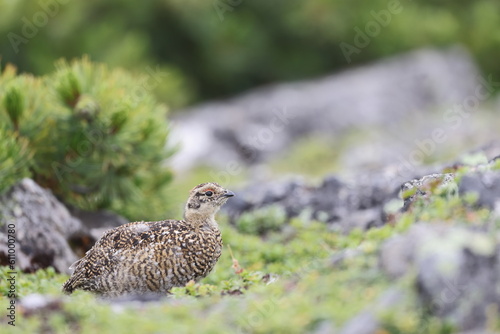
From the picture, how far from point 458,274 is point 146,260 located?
3138 millimetres

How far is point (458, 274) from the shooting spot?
5180 mm

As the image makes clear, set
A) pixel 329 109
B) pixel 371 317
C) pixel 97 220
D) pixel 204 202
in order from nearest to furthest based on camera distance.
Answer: pixel 371 317, pixel 204 202, pixel 97 220, pixel 329 109

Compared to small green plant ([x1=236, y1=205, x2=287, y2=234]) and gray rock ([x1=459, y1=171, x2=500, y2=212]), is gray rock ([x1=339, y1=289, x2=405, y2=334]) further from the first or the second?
small green plant ([x1=236, y1=205, x2=287, y2=234])

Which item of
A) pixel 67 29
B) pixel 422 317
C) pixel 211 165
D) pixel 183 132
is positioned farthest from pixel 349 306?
pixel 67 29

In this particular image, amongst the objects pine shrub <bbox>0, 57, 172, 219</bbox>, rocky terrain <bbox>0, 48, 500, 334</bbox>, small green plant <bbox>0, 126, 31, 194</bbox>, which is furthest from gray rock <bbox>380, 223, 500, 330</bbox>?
pine shrub <bbox>0, 57, 172, 219</bbox>

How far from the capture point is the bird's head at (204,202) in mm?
8281

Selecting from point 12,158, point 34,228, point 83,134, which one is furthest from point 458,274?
point 83,134

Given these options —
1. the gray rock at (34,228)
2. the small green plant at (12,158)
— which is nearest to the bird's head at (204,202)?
the gray rock at (34,228)

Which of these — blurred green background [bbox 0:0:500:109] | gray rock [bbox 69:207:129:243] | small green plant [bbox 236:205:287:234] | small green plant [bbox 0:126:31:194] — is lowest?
small green plant [bbox 236:205:287:234]

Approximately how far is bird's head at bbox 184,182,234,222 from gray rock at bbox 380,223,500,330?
313cm

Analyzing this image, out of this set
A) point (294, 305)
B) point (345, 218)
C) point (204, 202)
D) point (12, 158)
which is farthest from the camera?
point (345, 218)

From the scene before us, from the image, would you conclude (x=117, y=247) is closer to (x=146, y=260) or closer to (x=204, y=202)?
(x=146, y=260)

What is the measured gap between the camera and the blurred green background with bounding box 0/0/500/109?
1992 cm

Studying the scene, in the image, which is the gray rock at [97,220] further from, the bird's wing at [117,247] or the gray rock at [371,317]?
the gray rock at [371,317]
